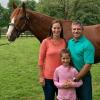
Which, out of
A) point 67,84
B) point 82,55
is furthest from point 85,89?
point 82,55

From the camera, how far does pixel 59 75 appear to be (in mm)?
4992

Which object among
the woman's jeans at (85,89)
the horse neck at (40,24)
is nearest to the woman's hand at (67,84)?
the woman's jeans at (85,89)

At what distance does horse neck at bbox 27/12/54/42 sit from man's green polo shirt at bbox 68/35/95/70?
8.49 ft

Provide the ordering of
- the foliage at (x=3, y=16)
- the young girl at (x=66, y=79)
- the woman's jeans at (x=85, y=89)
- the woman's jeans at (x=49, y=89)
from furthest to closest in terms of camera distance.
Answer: the foliage at (x=3, y=16) < the woman's jeans at (x=49, y=89) < the woman's jeans at (x=85, y=89) < the young girl at (x=66, y=79)

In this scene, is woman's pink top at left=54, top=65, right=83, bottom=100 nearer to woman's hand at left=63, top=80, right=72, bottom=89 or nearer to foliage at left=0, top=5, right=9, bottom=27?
woman's hand at left=63, top=80, right=72, bottom=89

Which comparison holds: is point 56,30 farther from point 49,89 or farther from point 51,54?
point 49,89

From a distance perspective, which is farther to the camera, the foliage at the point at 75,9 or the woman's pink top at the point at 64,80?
the foliage at the point at 75,9

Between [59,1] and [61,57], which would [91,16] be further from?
[61,57]

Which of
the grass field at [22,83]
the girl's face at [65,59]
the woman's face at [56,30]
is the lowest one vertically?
the grass field at [22,83]

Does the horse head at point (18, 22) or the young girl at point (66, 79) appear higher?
the horse head at point (18, 22)

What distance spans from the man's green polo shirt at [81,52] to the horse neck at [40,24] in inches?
102

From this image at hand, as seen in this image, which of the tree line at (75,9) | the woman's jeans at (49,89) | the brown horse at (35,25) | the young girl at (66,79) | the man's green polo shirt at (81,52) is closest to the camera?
the man's green polo shirt at (81,52)

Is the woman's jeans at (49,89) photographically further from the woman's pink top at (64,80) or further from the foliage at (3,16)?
the foliage at (3,16)

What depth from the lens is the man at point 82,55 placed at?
4828mm
